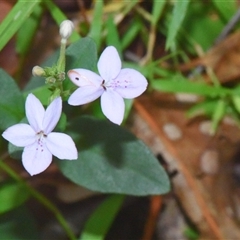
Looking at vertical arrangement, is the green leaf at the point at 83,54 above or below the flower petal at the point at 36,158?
above

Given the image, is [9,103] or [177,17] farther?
[177,17]

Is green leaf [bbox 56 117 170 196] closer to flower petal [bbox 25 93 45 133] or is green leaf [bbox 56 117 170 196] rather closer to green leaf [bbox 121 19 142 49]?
flower petal [bbox 25 93 45 133]

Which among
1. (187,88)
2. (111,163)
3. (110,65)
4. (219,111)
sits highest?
(110,65)

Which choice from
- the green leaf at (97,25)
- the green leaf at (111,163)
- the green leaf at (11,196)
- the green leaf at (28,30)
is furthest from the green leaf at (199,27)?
the green leaf at (11,196)

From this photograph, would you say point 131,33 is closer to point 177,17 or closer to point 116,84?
point 177,17

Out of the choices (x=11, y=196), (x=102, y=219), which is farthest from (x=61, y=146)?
(x=102, y=219)

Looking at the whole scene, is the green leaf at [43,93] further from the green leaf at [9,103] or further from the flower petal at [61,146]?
the flower petal at [61,146]
